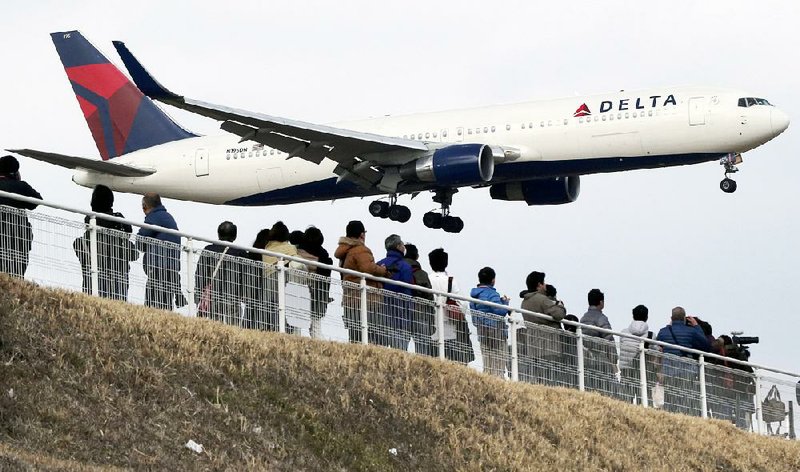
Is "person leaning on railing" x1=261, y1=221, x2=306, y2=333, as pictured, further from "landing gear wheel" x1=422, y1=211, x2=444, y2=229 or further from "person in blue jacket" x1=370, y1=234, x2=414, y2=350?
"landing gear wheel" x1=422, y1=211, x2=444, y2=229

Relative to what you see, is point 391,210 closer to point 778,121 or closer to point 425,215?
point 425,215

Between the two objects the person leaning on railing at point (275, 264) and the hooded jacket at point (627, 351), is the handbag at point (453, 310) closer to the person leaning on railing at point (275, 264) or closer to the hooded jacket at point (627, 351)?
the person leaning on railing at point (275, 264)

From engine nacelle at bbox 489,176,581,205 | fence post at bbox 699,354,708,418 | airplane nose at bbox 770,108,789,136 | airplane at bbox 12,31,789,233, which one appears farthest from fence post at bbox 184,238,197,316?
engine nacelle at bbox 489,176,581,205

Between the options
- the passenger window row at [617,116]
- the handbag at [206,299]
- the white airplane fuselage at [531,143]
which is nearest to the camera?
the handbag at [206,299]

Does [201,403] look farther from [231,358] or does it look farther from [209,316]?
[209,316]

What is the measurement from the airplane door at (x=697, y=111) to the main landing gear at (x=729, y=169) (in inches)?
68.9

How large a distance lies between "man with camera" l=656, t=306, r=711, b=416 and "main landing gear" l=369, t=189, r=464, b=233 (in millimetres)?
23280

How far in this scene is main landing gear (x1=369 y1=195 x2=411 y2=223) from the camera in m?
47.6

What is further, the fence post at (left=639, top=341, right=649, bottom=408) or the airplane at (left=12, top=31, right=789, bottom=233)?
the airplane at (left=12, top=31, right=789, bottom=233)

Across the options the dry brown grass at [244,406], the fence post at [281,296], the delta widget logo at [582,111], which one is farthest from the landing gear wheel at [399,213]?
the fence post at [281,296]

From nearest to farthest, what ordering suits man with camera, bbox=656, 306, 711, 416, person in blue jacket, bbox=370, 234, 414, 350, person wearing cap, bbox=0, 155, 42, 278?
1. person wearing cap, bbox=0, 155, 42, 278
2. person in blue jacket, bbox=370, 234, 414, 350
3. man with camera, bbox=656, 306, 711, 416

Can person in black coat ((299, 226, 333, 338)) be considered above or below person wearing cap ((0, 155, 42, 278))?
below

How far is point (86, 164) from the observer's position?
160ft

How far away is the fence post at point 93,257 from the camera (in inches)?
668
